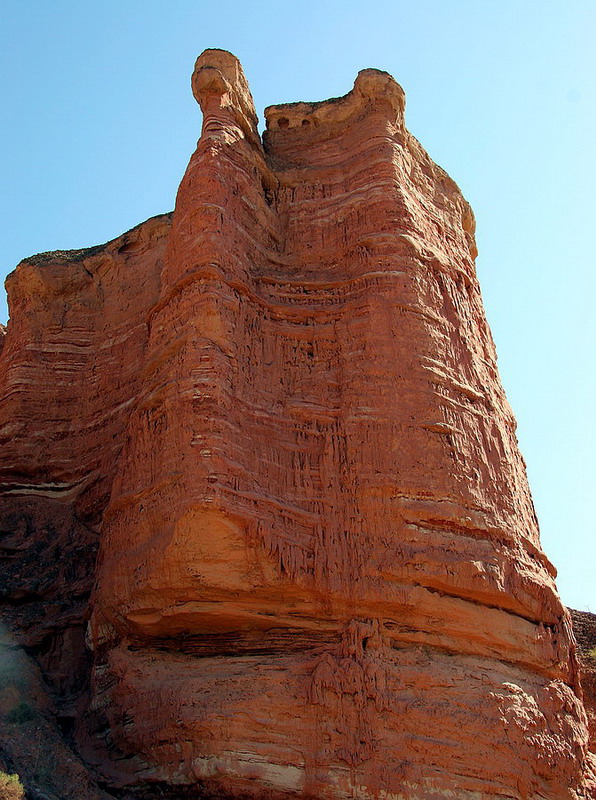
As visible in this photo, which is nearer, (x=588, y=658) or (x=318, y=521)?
(x=318, y=521)

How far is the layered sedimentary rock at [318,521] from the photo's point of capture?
10.6 m

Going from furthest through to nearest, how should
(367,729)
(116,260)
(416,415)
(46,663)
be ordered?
(116,260)
(46,663)
(416,415)
(367,729)

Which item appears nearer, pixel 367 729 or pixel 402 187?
pixel 367 729

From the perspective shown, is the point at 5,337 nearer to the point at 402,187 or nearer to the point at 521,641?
the point at 402,187

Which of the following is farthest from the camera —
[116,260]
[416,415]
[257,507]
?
[116,260]

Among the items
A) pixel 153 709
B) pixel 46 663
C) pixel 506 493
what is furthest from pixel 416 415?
pixel 46 663

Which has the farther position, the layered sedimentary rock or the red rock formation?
the red rock formation

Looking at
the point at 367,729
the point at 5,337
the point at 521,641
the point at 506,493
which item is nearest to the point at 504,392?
the point at 506,493

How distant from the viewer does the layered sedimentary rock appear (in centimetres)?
1064

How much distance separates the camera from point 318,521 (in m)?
A: 12.1

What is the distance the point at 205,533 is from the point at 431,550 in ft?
9.77

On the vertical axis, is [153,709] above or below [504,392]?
below

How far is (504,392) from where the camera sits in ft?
51.4

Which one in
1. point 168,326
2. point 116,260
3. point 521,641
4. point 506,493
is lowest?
point 521,641
